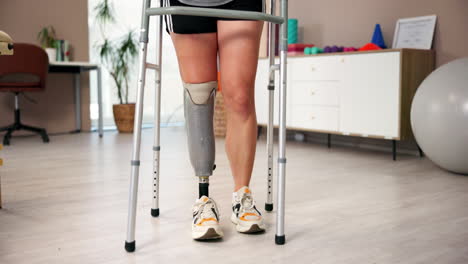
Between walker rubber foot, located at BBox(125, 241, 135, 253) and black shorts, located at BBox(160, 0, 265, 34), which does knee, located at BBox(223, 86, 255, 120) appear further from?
walker rubber foot, located at BBox(125, 241, 135, 253)

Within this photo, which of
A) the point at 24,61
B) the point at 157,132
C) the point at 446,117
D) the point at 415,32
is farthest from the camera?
the point at 24,61

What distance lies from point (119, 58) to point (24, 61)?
1281mm

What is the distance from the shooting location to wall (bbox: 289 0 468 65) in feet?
10.7

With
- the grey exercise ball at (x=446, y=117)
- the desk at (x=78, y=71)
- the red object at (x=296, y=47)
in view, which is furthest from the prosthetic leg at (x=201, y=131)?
the desk at (x=78, y=71)

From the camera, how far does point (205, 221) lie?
4.90 ft

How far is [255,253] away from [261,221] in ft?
0.63

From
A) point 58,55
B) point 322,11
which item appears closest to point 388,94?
point 322,11

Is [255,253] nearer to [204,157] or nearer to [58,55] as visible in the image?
[204,157]

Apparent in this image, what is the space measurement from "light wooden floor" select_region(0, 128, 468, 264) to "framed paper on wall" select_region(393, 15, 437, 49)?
0.81 meters

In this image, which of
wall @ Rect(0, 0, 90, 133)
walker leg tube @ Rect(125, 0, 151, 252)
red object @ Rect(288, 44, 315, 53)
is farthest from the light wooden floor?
wall @ Rect(0, 0, 90, 133)

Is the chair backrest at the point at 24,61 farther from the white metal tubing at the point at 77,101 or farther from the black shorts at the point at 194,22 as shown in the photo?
the black shorts at the point at 194,22

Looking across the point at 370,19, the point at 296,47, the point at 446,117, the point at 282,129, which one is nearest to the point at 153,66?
the point at 282,129

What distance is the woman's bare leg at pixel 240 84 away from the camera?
4.91 feet

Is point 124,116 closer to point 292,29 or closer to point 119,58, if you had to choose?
point 119,58
